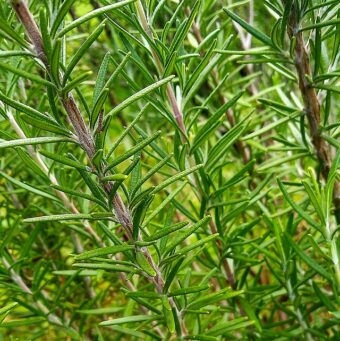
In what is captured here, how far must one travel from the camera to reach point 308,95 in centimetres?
65

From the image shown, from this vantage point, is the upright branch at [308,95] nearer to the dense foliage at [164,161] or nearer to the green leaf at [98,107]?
the dense foliage at [164,161]

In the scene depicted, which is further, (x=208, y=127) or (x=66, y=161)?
(x=208, y=127)

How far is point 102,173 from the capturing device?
1.62 feet

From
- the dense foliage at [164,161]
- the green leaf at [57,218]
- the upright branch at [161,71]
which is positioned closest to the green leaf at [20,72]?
the dense foliage at [164,161]

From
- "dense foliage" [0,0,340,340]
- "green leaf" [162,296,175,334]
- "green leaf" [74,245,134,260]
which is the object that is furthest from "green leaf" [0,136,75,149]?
"green leaf" [162,296,175,334]

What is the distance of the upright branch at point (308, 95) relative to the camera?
59 cm

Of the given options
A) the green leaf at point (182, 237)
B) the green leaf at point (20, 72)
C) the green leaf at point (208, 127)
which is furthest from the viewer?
the green leaf at point (208, 127)

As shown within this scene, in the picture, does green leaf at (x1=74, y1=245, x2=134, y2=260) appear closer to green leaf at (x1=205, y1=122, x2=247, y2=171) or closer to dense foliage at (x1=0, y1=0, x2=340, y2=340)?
dense foliage at (x1=0, y1=0, x2=340, y2=340)

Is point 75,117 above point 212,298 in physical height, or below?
above

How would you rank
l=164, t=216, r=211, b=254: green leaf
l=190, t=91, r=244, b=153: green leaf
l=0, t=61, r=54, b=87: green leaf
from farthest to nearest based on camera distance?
1. l=190, t=91, r=244, b=153: green leaf
2. l=164, t=216, r=211, b=254: green leaf
3. l=0, t=61, r=54, b=87: green leaf

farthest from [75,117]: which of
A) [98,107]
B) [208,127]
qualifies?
[208,127]

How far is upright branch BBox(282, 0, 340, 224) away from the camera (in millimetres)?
590

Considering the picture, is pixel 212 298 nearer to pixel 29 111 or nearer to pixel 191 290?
pixel 191 290

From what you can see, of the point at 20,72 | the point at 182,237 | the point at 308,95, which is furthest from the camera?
the point at 308,95
